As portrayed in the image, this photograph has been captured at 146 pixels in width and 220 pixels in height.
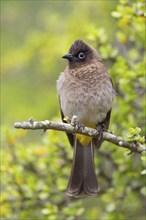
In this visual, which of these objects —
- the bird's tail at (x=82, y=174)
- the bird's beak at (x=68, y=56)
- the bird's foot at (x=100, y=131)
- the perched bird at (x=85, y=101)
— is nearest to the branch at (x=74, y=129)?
the bird's foot at (x=100, y=131)

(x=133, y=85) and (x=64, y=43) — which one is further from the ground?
(x=64, y=43)

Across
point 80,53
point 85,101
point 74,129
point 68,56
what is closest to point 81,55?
point 80,53

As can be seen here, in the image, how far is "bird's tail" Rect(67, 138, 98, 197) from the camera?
468cm

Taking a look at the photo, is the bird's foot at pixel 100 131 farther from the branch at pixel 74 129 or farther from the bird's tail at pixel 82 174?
the bird's tail at pixel 82 174

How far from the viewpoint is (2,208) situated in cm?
475

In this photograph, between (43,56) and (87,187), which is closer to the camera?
(87,187)

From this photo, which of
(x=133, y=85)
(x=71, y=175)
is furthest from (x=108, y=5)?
(x=71, y=175)

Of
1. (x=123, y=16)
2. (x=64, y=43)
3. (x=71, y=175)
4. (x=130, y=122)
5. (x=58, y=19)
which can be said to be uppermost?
(x=58, y=19)

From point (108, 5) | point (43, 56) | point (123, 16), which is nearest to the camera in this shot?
point (123, 16)

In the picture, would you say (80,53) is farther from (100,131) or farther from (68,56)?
(100,131)

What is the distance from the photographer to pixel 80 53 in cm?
493

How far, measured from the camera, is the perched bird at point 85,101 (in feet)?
15.2

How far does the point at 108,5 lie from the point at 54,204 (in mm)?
2095

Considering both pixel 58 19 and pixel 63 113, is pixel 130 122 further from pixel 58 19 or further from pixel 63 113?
pixel 58 19
